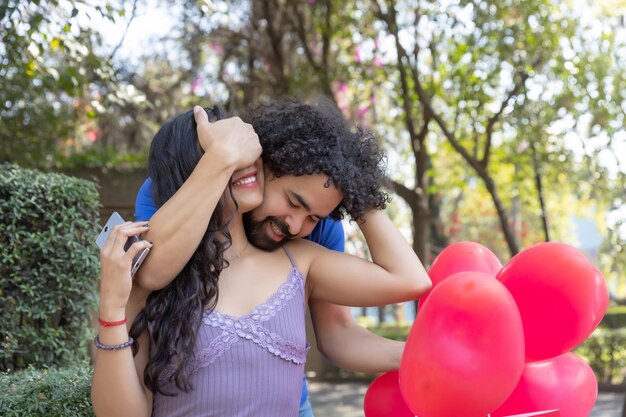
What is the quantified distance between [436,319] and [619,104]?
23.7ft

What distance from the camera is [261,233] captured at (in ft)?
6.83

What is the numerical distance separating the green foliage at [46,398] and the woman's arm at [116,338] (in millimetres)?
696

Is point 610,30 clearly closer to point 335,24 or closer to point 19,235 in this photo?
point 335,24

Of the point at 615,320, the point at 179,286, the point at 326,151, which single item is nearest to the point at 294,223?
the point at 326,151

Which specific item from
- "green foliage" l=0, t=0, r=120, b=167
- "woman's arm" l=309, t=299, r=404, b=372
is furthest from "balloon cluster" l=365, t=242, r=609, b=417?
"green foliage" l=0, t=0, r=120, b=167

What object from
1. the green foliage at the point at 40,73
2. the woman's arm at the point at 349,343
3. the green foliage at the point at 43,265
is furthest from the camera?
the green foliage at the point at 40,73

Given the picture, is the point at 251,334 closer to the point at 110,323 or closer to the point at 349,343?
the point at 110,323

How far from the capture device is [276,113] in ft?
6.94

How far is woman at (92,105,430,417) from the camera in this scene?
1.82 m

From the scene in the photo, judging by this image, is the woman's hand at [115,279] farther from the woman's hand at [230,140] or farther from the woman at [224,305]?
the woman's hand at [230,140]

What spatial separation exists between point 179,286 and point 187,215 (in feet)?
0.61

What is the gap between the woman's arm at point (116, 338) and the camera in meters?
1.78

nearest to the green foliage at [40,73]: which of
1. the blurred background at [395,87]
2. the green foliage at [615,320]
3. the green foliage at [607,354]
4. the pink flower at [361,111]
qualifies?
the blurred background at [395,87]

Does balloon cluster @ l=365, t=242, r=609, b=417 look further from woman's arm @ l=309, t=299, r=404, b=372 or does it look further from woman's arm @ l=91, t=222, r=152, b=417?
woman's arm @ l=91, t=222, r=152, b=417
